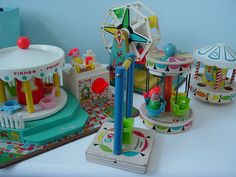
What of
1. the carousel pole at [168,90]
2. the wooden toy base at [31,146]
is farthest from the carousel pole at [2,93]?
the carousel pole at [168,90]

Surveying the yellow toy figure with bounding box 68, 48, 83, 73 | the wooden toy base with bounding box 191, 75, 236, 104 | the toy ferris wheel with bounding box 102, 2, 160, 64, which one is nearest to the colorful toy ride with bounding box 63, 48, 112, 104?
the yellow toy figure with bounding box 68, 48, 83, 73

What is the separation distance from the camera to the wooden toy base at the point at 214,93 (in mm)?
636

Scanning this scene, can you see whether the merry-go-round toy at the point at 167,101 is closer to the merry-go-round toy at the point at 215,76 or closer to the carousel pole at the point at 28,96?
the merry-go-round toy at the point at 215,76

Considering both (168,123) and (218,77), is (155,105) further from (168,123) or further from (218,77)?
(218,77)

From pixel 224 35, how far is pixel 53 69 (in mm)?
581

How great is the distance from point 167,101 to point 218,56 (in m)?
0.16

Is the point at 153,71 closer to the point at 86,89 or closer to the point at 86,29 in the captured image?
the point at 86,89

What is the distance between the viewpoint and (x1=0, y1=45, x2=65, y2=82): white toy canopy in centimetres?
49

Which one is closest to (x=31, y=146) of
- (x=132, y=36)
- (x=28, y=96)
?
(x=28, y=96)

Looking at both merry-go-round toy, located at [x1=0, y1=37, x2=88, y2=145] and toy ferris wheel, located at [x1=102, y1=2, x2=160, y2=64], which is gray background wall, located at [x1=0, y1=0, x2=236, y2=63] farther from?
merry-go-round toy, located at [x1=0, y1=37, x2=88, y2=145]

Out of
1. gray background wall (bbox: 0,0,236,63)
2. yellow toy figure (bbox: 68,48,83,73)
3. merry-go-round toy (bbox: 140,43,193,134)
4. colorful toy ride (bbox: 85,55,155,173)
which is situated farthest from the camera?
gray background wall (bbox: 0,0,236,63)

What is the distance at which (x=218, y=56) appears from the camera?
1.98 ft

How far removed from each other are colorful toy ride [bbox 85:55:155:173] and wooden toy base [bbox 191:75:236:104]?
0.20m

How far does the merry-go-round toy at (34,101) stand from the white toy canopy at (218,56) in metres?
0.29
